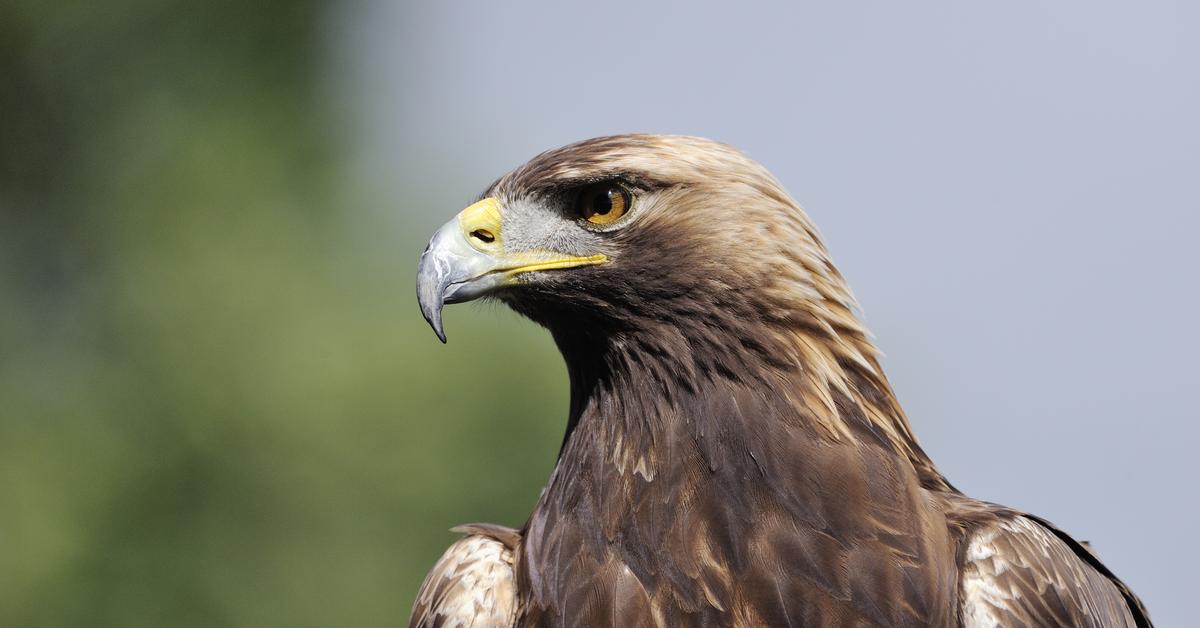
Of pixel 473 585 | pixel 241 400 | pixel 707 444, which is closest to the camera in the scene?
pixel 707 444

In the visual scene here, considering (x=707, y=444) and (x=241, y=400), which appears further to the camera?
(x=241, y=400)

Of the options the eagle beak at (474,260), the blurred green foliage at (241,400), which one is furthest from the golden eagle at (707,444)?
the blurred green foliage at (241,400)

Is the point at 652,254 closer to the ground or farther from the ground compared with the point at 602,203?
closer to the ground

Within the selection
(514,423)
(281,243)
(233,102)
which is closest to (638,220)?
(514,423)

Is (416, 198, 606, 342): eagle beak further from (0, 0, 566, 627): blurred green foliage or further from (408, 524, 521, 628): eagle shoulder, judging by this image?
(0, 0, 566, 627): blurred green foliage

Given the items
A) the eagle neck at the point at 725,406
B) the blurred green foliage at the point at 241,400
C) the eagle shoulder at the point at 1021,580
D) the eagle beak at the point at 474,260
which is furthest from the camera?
the blurred green foliage at the point at 241,400

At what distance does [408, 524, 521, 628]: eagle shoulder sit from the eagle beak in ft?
2.04

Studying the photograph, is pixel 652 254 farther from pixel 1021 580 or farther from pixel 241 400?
pixel 241 400

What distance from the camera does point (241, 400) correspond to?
14.9 meters

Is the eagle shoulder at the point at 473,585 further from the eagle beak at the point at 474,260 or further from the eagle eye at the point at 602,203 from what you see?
the eagle eye at the point at 602,203

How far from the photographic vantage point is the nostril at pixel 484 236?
3.43 m

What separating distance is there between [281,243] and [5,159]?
27.2 feet

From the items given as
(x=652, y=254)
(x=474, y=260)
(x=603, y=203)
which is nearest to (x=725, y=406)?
(x=652, y=254)

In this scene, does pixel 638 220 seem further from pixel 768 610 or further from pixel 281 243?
pixel 281 243
